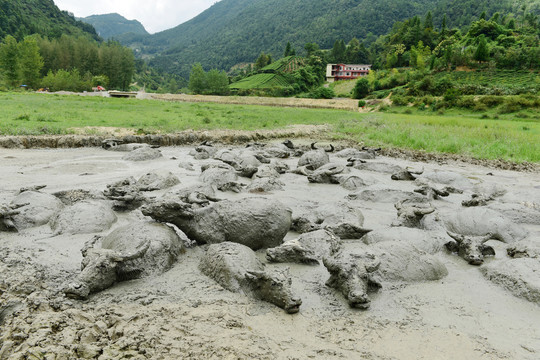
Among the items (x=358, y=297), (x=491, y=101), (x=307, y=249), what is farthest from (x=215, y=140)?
(x=491, y=101)

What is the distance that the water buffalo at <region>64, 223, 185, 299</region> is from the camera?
314 cm

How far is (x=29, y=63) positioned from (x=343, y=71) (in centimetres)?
6869

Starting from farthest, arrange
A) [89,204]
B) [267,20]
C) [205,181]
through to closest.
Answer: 1. [267,20]
2. [205,181]
3. [89,204]

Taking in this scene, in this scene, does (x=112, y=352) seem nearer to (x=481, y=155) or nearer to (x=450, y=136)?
(x=481, y=155)

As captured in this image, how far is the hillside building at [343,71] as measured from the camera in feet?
297

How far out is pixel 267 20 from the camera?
636 feet

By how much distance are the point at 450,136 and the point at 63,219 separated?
1574 cm

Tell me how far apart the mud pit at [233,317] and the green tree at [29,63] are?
188 feet

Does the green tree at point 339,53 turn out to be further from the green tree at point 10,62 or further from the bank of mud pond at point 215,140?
the bank of mud pond at point 215,140

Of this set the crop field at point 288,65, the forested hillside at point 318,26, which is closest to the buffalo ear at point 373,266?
the crop field at point 288,65

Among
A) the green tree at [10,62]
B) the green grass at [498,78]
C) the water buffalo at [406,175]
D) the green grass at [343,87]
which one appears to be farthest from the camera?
the green grass at [343,87]

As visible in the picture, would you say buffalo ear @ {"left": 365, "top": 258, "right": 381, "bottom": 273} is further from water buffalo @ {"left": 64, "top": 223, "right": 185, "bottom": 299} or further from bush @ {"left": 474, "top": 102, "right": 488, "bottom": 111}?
bush @ {"left": 474, "top": 102, "right": 488, "bottom": 111}

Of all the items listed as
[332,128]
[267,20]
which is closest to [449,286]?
[332,128]

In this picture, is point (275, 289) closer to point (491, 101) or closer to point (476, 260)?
point (476, 260)
